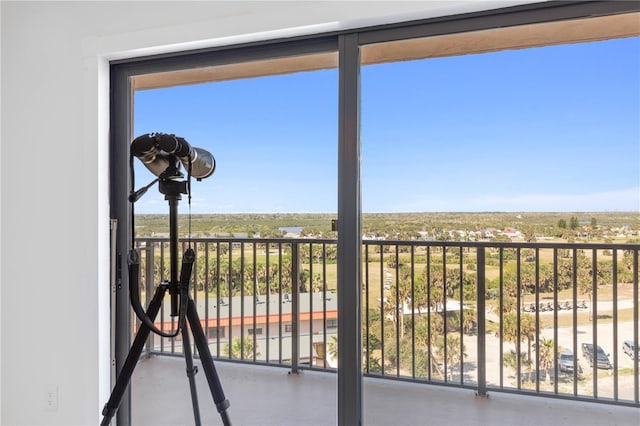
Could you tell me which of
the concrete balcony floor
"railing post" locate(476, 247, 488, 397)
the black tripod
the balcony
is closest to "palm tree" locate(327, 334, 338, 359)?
the balcony

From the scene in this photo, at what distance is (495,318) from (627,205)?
71 cm

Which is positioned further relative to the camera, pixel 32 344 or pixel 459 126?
pixel 32 344

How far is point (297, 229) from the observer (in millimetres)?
1854

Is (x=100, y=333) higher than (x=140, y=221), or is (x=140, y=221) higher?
(x=140, y=221)

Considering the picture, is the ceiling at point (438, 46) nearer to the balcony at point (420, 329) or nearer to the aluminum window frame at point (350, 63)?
the aluminum window frame at point (350, 63)

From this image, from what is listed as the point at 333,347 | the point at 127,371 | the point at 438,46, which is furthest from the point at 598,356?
the point at 127,371

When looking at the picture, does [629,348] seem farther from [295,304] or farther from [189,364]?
[189,364]

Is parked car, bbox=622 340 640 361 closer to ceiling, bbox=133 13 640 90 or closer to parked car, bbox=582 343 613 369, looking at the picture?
parked car, bbox=582 343 613 369

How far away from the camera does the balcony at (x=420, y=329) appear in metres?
1.70

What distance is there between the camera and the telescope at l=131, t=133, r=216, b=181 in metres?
1.51

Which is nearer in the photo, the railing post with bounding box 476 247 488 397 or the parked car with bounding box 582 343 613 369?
the parked car with bounding box 582 343 613 369

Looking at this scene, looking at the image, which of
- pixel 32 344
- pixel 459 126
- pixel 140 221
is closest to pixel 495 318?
pixel 459 126

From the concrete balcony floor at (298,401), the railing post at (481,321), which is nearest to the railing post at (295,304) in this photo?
the concrete balcony floor at (298,401)

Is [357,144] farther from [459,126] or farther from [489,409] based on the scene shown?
[489,409]
